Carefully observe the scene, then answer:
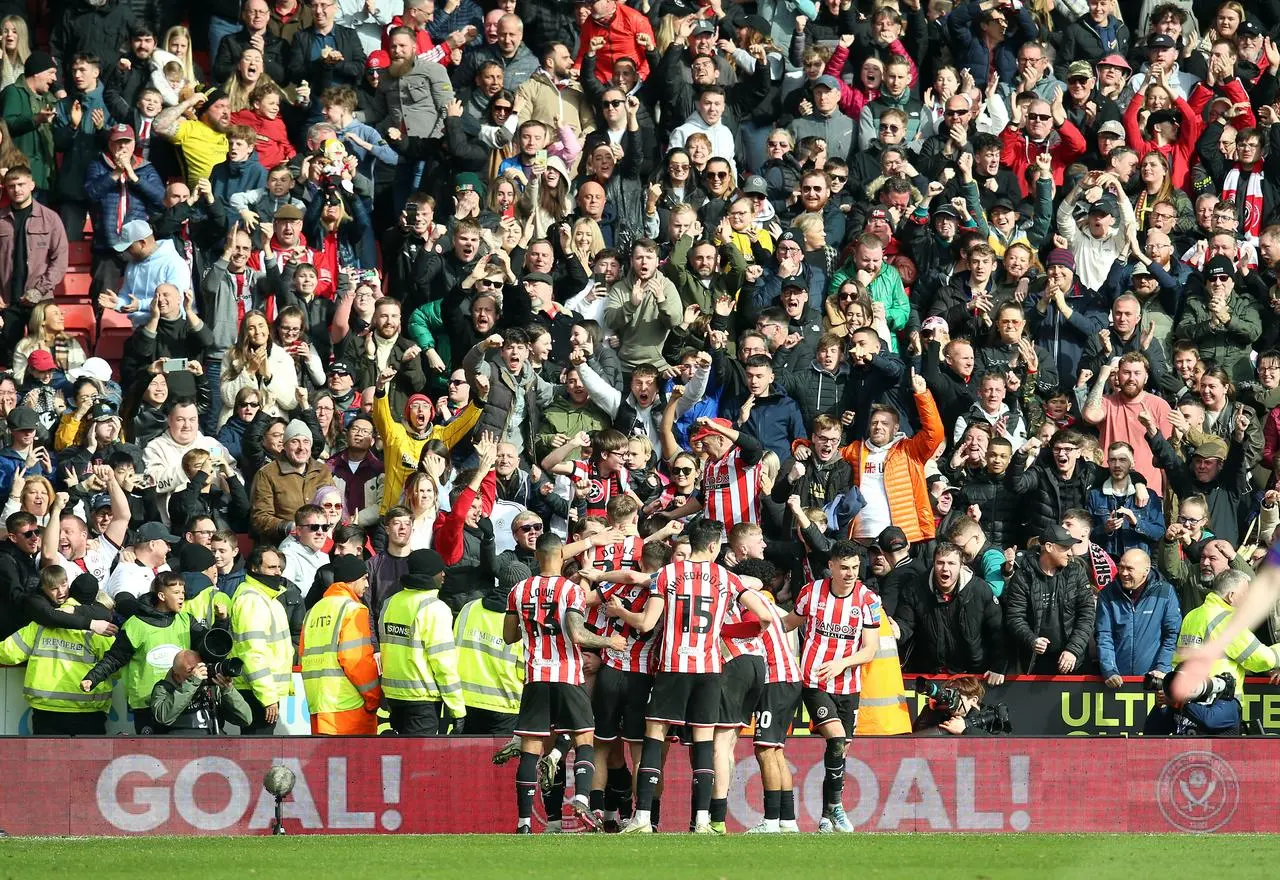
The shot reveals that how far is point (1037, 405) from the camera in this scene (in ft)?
59.7

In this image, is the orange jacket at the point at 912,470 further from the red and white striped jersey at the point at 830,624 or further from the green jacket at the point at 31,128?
the green jacket at the point at 31,128

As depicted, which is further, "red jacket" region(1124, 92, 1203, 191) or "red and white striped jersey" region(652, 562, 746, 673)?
"red jacket" region(1124, 92, 1203, 191)

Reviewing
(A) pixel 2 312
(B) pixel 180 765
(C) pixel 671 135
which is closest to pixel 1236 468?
(C) pixel 671 135

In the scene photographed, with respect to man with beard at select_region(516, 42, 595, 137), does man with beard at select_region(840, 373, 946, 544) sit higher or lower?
lower

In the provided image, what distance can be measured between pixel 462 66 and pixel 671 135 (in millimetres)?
2270

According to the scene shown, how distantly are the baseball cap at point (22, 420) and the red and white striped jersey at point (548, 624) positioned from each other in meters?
4.99

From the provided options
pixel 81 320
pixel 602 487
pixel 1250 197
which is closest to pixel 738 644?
pixel 602 487

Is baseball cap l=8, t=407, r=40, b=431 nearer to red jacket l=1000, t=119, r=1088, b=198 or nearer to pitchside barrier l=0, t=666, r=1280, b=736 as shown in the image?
pitchside barrier l=0, t=666, r=1280, b=736

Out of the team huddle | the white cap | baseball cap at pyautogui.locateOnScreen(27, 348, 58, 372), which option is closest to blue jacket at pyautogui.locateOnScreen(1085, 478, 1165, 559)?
the team huddle

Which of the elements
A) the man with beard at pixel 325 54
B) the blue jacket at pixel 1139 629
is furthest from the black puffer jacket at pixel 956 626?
the man with beard at pixel 325 54

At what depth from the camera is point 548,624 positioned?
13664mm

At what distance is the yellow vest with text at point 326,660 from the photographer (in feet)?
47.8

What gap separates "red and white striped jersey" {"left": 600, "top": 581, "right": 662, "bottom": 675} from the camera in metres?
14.0

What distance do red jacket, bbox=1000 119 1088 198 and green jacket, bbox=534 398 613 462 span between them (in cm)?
555
